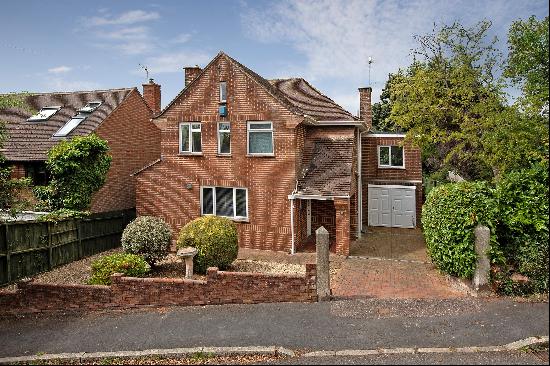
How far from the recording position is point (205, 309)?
11898 mm

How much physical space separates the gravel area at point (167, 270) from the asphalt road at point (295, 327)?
3.24 metres

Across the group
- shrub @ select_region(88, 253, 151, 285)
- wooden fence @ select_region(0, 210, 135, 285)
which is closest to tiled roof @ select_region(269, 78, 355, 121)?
shrub @ select_region(88, 253, 151, 285)

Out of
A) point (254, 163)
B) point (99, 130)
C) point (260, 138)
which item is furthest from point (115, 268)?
point (99, 130)

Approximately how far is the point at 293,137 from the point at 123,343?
10.6m

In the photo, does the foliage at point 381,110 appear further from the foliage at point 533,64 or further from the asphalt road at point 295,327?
the asphalt road at point 295,327

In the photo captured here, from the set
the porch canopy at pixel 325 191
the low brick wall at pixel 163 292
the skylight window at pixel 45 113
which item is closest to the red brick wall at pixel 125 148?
the skylight window at pixel 45 113

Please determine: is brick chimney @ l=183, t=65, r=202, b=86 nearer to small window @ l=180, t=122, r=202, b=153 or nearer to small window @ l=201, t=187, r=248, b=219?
small window @ l=180, t=122, r=202, b=153

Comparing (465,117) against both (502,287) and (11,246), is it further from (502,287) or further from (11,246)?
(11,246)

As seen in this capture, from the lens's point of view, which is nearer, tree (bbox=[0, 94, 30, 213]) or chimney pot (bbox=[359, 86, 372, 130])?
tree (bbox=[0, 94, 30, 213])

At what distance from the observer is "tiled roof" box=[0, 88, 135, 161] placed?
73.9ft

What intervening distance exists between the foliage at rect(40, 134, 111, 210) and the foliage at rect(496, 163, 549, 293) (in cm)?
1594

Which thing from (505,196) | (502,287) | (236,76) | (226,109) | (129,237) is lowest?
(502,287)

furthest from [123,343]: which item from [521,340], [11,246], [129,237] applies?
[521,340]

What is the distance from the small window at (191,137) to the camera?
1978cm
